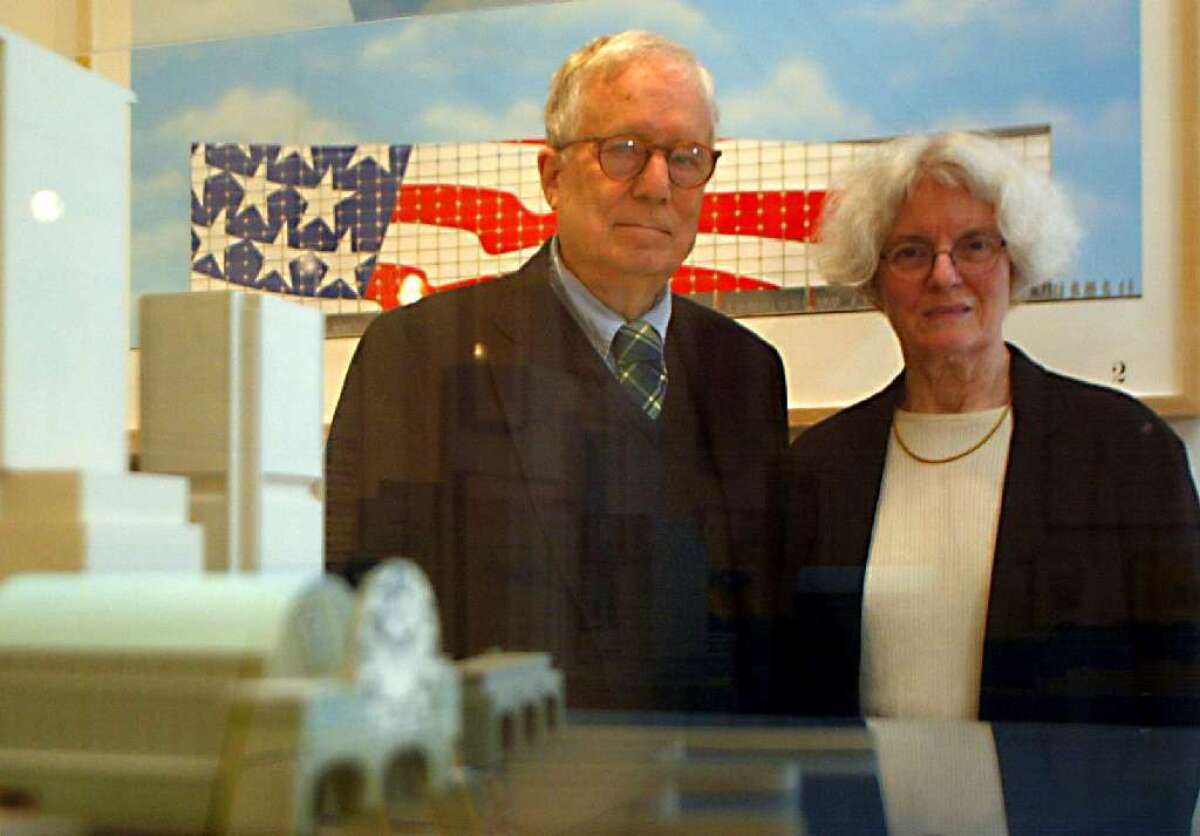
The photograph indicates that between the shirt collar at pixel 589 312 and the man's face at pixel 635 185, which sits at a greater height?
the man's face at pixel 635 185

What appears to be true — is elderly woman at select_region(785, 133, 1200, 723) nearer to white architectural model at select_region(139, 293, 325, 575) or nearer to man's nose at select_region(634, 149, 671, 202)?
man's nose at select_region(634, 149, 671, 202)

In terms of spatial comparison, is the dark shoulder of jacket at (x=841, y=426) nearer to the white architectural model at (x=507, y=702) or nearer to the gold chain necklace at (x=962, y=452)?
the gold chain necklace at (x=962, y=452)

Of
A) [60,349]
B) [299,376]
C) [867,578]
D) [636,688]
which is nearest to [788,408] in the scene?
[867,578]

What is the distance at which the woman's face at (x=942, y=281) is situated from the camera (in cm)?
109

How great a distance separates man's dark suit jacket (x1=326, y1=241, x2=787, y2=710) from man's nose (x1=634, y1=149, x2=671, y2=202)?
9 cm

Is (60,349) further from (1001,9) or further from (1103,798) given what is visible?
(1103,798)

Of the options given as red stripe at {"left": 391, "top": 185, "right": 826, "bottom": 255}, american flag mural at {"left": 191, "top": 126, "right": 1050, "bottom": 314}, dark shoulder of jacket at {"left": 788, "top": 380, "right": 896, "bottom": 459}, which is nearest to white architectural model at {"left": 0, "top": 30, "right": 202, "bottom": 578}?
american flag mural at {"left": 191, "top": 126, "right": 1050, "bottom": 314}

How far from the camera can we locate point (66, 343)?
973 mm

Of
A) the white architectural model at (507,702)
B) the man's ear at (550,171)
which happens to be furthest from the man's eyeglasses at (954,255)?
the white architectural model at (507,702)

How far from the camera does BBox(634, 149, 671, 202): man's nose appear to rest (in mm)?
1117

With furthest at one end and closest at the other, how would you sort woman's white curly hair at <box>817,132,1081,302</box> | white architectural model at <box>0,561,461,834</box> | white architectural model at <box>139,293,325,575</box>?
1. woman's white curly hair at <box>817,132,1081,302</box>
2. white architectural model at <box>139,293,325,575</box>
3. white architectural model at <box>0,561,461,834</box>

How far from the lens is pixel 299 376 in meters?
1.04

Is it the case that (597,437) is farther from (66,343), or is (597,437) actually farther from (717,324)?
(66,343)

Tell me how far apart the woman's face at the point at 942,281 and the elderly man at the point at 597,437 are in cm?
11
